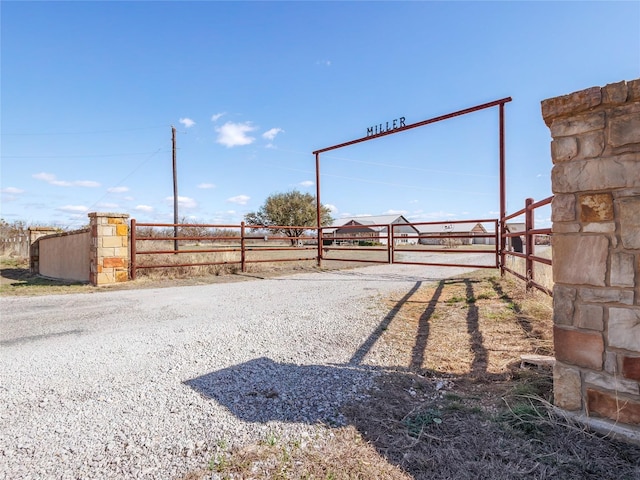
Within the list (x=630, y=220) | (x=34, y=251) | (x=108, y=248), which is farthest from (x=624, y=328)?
(x=34, y=251)

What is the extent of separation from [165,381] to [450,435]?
187 centimetres

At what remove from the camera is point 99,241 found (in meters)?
7.11

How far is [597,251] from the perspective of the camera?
5.99ft

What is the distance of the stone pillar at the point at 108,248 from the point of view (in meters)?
7.13

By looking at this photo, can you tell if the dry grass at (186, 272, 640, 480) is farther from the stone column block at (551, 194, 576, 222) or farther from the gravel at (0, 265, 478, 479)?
the stone column block at (551, 194, 576, 222)

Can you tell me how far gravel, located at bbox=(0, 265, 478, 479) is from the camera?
166 cm

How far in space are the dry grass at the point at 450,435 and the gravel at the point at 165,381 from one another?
0.39 ft

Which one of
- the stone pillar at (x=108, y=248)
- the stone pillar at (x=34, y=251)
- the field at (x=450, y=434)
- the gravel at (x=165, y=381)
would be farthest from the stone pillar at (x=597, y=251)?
the stone pillar at (x=34, y=251)

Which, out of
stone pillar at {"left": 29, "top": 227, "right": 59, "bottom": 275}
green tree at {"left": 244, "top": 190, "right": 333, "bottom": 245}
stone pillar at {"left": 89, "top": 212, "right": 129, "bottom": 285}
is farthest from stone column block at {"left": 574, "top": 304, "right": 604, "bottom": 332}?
green tree at {"left": 244, "top": 190, "right": 333, "bottom": 245}

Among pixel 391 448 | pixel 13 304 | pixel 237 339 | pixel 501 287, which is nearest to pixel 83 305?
Answer: pixel 13 304

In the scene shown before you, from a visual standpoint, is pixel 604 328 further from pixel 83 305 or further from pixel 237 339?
pixel 83 305

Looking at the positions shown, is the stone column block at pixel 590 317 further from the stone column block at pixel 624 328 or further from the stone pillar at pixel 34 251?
the stone pillar at pixel 34 251

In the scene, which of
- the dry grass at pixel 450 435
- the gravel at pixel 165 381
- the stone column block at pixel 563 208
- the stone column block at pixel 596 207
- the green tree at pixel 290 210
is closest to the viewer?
the dry grass at pixel 450 435

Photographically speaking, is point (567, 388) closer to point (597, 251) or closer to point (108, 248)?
point (597, 251)
